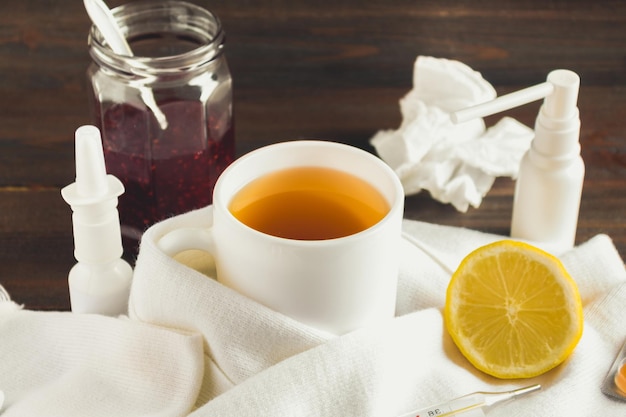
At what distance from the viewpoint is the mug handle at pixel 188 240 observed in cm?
80

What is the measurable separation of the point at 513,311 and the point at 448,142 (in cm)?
32

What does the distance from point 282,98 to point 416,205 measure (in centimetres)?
26

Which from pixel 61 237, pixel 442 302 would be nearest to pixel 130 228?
pixel 61 237

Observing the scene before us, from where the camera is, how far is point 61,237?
1023 mm

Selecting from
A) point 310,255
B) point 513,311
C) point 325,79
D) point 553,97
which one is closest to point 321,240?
point 310,255

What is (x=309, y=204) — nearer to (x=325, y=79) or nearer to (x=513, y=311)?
(x=513, y=311)

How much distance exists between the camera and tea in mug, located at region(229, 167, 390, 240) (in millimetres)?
808

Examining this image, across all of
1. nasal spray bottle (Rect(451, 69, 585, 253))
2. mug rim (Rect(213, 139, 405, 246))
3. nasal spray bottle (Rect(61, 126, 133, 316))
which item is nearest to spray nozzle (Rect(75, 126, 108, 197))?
nasal spray bottle (Rect(61, 126, 133, 316))

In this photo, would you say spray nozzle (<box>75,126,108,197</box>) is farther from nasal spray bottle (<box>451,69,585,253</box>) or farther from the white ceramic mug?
nasal spray bottle (<box>451,69,585,253</box>)

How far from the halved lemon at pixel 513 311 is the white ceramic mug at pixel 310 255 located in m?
0.06

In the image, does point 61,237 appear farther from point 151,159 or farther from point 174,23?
point 174,23

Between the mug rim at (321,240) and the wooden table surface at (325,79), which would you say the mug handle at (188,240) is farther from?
the wooden table surface at (325,79)

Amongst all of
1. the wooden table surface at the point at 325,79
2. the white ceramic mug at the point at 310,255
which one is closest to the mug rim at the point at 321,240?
the white ceramic mug at the point at 310,255

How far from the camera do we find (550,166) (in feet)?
3.05
